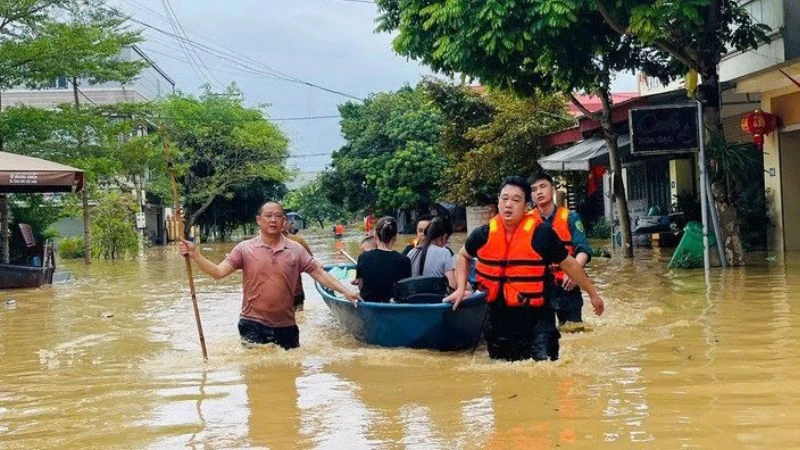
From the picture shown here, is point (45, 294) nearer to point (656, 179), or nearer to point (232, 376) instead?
point (232, 376)

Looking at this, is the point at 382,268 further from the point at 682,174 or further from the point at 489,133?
the point at 489,133

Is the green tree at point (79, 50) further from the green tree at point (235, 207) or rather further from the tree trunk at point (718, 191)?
the green tree at point (235, 207)

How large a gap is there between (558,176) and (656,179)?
3013mm

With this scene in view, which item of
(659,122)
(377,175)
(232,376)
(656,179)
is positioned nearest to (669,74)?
(659,122)

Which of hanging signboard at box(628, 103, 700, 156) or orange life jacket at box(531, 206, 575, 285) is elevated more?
hanging signboard at box(628, 103, 700, 156)

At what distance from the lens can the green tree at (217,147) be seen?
49.2 metres

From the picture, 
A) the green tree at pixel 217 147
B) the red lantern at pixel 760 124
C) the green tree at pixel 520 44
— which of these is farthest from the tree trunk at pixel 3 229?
the green tree at pixel 217 147

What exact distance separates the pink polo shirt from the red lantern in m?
12.2

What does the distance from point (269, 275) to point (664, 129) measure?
9062 mm

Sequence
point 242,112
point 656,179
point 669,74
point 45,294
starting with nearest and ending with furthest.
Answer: point 45,294 → point 669,74 → point 656,179 → point 242,112

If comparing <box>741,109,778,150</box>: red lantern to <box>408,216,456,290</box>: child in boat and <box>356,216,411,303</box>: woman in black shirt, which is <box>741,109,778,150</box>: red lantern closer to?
<box>408,216,456,290</box>: child in boat

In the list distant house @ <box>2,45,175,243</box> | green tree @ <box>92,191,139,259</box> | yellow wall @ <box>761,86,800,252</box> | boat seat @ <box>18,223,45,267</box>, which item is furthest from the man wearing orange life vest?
distant house @ <box>2,45,175,243</box>

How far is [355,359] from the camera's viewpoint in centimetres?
879

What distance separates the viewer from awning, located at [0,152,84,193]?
1638 cm
